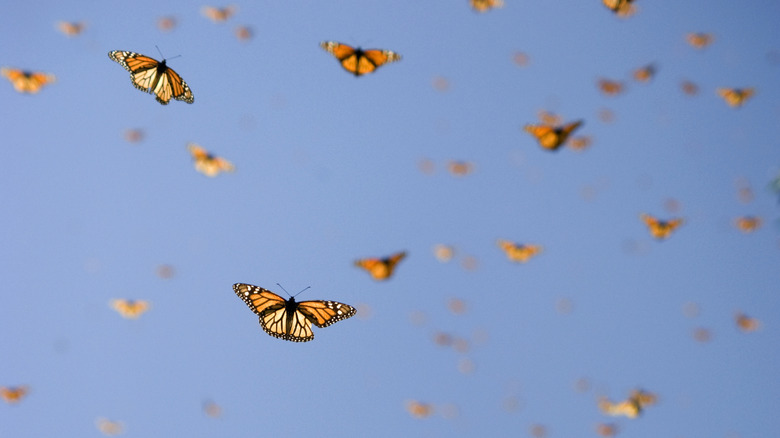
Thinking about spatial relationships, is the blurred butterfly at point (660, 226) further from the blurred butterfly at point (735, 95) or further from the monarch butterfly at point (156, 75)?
the monarch butterfly at point (156, 75)

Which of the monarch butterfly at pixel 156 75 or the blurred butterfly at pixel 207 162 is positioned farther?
the blurred butterfly at pixel 207 162

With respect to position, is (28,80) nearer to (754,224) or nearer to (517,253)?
(517,253)

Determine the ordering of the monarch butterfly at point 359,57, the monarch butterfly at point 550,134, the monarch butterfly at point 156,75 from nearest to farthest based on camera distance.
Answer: the monarch butterfly at point 156,75, the monarch butterfly at point 359,57, the monarch butterfly at point 550,134

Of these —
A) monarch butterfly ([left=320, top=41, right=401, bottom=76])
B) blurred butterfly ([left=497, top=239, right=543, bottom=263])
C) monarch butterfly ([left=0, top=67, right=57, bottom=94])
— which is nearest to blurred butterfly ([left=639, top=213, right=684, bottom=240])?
blurred butterfly ([left=497, top=239, right=543, bottom=263])

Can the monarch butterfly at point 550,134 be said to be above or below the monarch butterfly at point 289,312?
above

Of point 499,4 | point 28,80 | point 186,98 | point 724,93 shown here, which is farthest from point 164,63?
point 724,93

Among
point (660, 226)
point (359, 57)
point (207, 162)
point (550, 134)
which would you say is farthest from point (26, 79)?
point (660, 226)

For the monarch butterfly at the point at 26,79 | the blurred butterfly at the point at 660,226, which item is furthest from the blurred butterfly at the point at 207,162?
the blurred butterfly at the point at 660,226
